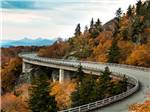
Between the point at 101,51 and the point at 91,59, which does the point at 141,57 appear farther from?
the point at 91,59

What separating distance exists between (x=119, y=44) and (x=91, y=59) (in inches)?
532

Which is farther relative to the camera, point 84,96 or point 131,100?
point 84,96

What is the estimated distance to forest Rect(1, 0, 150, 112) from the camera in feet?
159

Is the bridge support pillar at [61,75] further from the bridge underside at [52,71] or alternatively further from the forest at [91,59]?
the forest at [91,59]

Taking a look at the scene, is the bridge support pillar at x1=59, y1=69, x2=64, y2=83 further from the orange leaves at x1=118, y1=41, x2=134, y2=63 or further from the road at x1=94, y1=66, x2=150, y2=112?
the road at x1=94, y1=66, x2=150, y2=112

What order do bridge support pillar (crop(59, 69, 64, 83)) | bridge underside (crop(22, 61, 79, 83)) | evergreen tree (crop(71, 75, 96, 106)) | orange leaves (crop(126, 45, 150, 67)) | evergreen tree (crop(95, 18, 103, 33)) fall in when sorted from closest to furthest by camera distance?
1. evergreen tree (crop(71, 75, 96, 106))
2. orange leaves (crop(126, 45, 150, 67))
3. bridge support pillar (crop(59, 69, 64, 83))
4. bridge underside (crop(22, 61, 79, 83))
5. evergreen tree (crop(95, 18, 103, 33))

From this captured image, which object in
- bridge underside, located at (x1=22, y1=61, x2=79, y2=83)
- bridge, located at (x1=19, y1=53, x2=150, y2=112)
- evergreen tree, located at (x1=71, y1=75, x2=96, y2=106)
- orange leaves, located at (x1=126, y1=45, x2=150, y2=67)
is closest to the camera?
bridge, located at (x1=19, y1=53, x2=150, y2=112)

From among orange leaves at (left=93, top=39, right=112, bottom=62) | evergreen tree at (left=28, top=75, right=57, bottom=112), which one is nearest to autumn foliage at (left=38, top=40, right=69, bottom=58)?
orange leaves at (left=93, top=39, right=112, bottom=62)

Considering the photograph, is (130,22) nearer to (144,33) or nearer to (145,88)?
(144,33)

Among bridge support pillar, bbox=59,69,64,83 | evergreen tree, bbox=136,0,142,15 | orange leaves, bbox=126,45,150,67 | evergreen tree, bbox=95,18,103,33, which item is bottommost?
bridge support pillar, bbox=59,69,64,83

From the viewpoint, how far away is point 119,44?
111 m

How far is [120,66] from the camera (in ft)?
308

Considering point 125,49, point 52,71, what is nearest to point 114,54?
point 125,49

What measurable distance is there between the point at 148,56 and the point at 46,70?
42.7 meters
